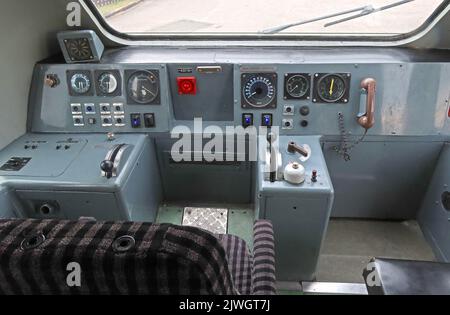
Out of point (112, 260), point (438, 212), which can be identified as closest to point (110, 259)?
point (112, 260)

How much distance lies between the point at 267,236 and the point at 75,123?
1.26 metres

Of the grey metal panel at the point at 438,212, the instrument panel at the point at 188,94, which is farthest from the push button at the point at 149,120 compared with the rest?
the grey metal panel at the point at 438,212

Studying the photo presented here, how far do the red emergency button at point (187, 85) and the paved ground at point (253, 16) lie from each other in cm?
41

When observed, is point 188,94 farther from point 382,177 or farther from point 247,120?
point 382,177

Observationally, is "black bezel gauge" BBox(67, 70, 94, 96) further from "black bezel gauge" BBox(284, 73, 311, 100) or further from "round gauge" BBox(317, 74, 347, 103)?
"round gauge" BBox(317, 74, 347, 103)

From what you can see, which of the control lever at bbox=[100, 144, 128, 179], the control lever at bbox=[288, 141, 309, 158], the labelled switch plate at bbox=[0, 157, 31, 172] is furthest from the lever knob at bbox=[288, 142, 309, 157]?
the labelled switch plate at bbox=[0, 157, 31, 172]

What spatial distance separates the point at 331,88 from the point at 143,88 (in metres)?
1.01

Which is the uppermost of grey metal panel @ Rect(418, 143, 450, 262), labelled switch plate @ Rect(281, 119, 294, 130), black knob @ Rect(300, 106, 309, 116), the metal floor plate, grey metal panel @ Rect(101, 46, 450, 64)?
grey metal panel @ Rect(101, 46, 450, 64)

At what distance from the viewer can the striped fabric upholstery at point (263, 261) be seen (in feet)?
3.75

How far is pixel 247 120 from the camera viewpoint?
6.07 ft

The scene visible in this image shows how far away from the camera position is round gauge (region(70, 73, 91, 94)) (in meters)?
1.82

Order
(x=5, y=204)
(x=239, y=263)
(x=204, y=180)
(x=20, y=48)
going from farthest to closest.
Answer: (x=204, y=180)
(x=20, y=48)
(x=5, y=204)
(x=239, y=263)

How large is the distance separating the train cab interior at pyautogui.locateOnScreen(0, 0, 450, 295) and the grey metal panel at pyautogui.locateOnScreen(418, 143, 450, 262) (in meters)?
0.01

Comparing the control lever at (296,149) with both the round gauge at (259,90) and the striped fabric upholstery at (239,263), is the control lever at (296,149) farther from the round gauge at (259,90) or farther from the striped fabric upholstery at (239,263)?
the striped fabric upholstery at (239,263)
